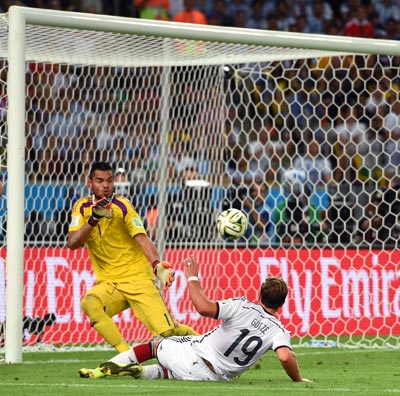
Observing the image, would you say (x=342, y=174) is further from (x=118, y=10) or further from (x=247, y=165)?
(x=118, y=10)

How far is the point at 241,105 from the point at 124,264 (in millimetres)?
5478

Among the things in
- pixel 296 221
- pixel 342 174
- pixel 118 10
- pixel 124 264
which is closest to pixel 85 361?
pixel 124 264

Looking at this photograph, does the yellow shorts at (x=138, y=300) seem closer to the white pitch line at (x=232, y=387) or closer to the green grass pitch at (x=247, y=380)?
the green grass pitch at (x=247, y=380)

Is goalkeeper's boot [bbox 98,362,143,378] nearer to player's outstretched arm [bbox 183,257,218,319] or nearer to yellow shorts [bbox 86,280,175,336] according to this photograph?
player's outstretched arm [bbox 183,257,218,319]

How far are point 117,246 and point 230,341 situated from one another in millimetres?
2378

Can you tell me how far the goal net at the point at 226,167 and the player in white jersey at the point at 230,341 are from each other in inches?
149

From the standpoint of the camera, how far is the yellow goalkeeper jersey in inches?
399

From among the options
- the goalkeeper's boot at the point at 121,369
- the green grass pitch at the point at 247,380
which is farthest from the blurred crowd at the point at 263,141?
the goalkeeper's boot at the point at 121,369

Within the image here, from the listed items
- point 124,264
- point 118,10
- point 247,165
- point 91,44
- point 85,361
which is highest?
point 118,10

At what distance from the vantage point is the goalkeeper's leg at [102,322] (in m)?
9.77

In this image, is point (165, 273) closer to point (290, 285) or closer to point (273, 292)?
point (273, 292)

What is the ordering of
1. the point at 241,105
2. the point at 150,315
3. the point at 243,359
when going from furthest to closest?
1. the point at 241,105
2. the point at 150,315
3. the point at 243,359

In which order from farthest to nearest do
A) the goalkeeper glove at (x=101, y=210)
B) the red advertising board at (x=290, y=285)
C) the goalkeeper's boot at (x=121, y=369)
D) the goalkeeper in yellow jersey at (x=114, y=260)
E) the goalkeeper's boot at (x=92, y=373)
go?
the red advertising board at (x=290, y=285)
the goalkeeper in yellow jersey at (x=114, y=260)
the goalkeeper glove at (x=101, y=210)
the goalkeeper's boot at (x=92, y=373)
the goalkeeper's boot at (x=121, y=369)

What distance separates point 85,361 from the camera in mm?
11125
